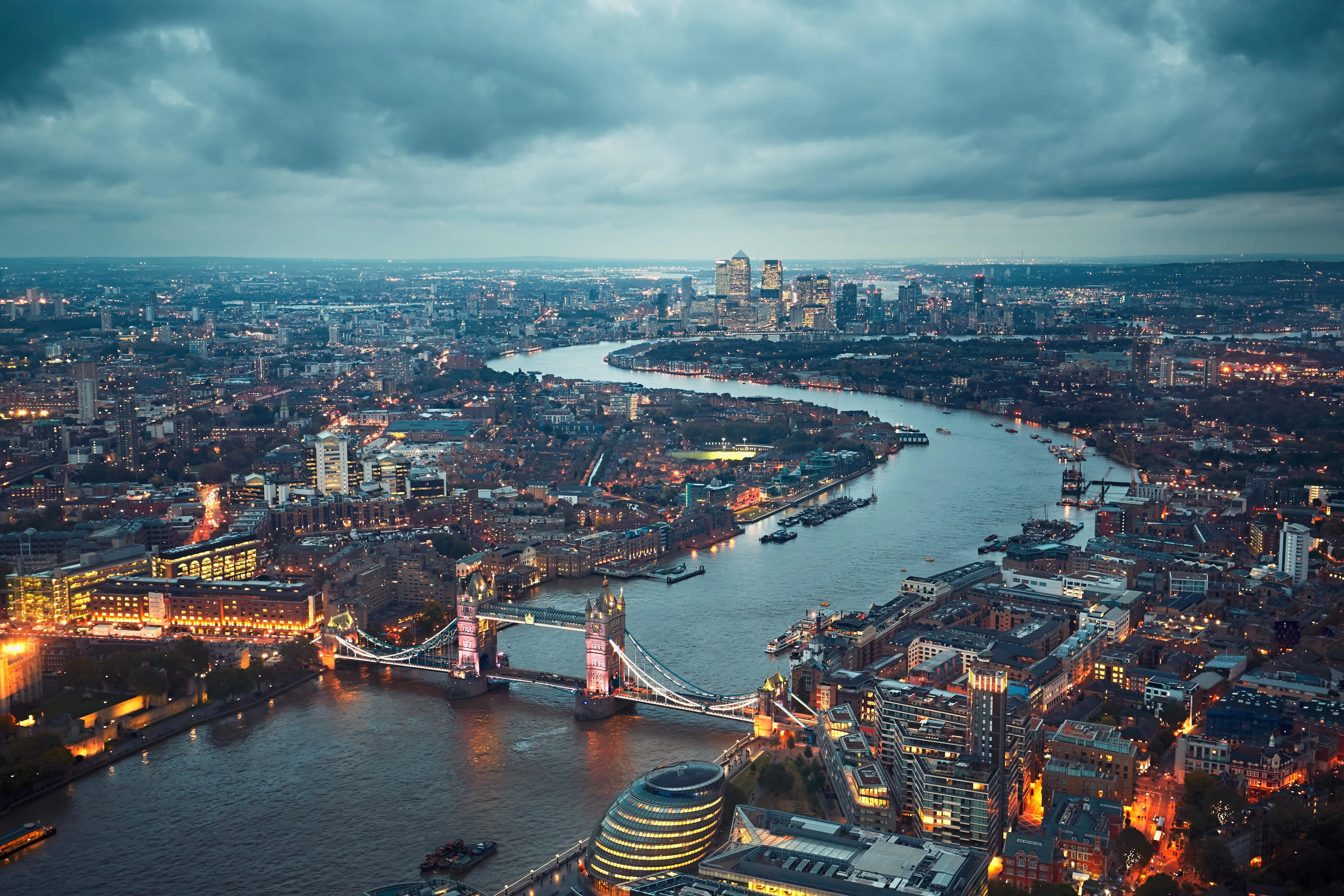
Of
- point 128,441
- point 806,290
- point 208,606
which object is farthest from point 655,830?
point 806,290

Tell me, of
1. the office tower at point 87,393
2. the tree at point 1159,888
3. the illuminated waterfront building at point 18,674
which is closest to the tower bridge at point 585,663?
the illuminated waterfront building at point 18,674

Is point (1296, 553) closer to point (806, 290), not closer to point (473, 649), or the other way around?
point (473, 649)

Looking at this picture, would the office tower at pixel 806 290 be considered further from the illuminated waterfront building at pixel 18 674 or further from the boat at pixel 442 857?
the boat at pixel 442 857

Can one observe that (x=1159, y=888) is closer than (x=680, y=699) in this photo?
Yes

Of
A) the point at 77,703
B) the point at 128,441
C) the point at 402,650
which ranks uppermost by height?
the point at 128,441

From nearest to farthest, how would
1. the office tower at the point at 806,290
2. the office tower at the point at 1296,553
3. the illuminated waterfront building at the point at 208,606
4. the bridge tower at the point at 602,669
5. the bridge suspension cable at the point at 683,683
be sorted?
the bridge suspension cable at the point at 683,683 < the bridge tower at the point at 602,669 < the illuminated waterfront building at the point at 208,606 < the office tower at the point at 1296,553 < the office tower at the point at 806,290

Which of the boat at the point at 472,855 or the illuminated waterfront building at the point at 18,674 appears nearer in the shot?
the boat at the point at 472,855

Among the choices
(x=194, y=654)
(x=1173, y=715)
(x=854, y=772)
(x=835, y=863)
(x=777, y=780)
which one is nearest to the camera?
(x=835, y=863)
